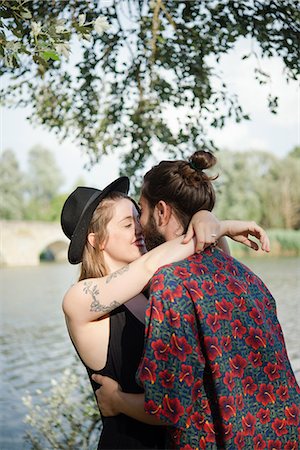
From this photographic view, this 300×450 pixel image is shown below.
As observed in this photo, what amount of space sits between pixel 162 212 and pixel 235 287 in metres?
0.30

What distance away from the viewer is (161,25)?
16.0 ft

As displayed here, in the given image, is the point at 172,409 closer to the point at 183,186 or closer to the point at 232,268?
the point at 232,268

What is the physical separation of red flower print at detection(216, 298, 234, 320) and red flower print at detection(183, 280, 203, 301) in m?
0.06

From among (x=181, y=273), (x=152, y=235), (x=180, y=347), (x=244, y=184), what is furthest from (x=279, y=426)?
(x=244, y=184)

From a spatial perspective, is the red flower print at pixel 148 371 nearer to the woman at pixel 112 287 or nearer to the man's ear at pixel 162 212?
the woman at pixel 112 287

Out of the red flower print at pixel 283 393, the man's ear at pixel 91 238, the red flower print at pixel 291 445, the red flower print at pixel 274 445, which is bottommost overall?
the red flower print at pixel 291 445

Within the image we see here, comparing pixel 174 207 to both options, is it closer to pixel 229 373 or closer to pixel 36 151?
pixel 229 373

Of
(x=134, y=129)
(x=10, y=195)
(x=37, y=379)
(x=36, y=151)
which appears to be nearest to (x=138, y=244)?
(x=134, y=129)

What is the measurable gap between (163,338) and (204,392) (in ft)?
0.59

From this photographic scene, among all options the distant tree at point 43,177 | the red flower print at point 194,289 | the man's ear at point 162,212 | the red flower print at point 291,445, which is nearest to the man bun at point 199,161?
the man's ear at point 162,212

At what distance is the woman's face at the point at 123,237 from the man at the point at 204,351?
10 cm

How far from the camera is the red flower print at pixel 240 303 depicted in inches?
73.8

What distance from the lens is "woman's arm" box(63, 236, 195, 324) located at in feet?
6.20

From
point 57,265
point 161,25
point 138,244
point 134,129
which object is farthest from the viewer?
point 57,265
